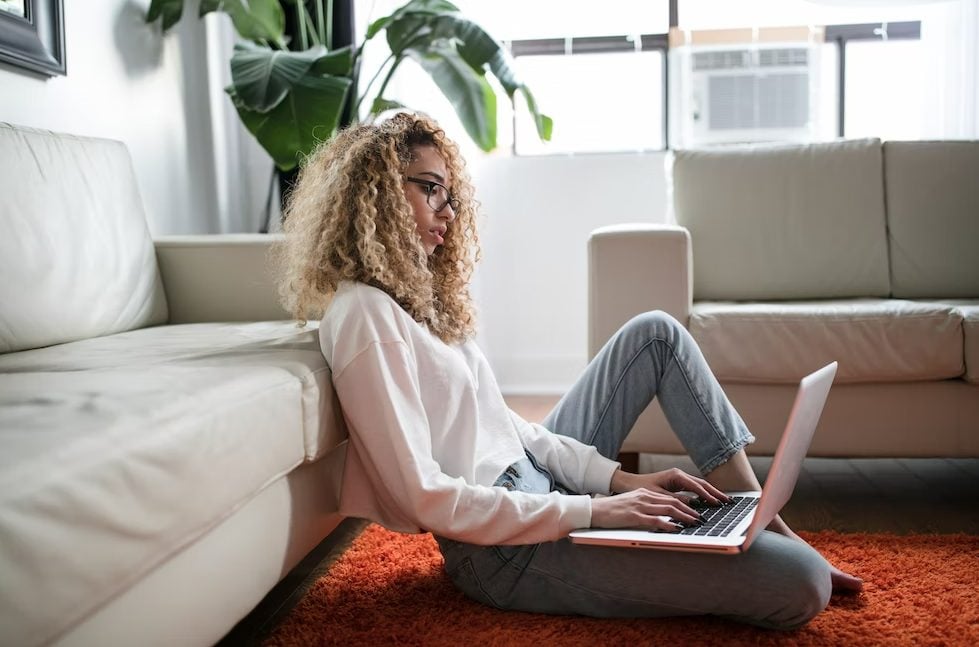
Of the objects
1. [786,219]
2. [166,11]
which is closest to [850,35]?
[786,219]

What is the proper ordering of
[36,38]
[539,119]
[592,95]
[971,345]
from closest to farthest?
1. [971,345]
2. [36,38]
3. [539,119]
4. [592,95]

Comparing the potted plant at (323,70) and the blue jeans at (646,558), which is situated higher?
the potted plant at (323,70)

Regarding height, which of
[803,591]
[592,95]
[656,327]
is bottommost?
[803,591]

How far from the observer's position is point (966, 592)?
142 cm

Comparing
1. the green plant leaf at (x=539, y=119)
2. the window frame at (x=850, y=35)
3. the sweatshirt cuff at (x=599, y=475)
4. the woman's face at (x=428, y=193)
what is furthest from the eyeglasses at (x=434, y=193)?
the window frame at (x=850, y=35)

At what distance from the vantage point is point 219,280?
215 centimetres

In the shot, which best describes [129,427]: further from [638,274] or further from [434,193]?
[638,274]

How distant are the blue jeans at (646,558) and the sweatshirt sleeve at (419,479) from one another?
0.08 meters

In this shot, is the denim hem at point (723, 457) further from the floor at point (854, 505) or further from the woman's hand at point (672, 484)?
the floor at point (854, 505)

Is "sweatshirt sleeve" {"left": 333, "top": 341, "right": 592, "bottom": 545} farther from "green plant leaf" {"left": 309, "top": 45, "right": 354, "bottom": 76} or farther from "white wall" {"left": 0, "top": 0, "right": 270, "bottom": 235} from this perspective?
"green plant leaf" {"left": 309, "top": 45, "right": 354, "bottom": 76}

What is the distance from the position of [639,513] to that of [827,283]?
1548 millimetres

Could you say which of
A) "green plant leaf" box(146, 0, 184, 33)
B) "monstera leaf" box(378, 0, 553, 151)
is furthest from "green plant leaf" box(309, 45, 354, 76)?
"green plant leaf" box(146, 0, 184, 33)

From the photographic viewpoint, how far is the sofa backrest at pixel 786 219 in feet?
8.21

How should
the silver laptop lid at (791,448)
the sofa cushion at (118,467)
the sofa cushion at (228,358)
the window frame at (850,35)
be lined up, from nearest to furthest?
the sofa cushion at (118,467) < the silver laptop lid at (791,448) < the sofa cushion at (228,358) < the window frame at (850,35)
